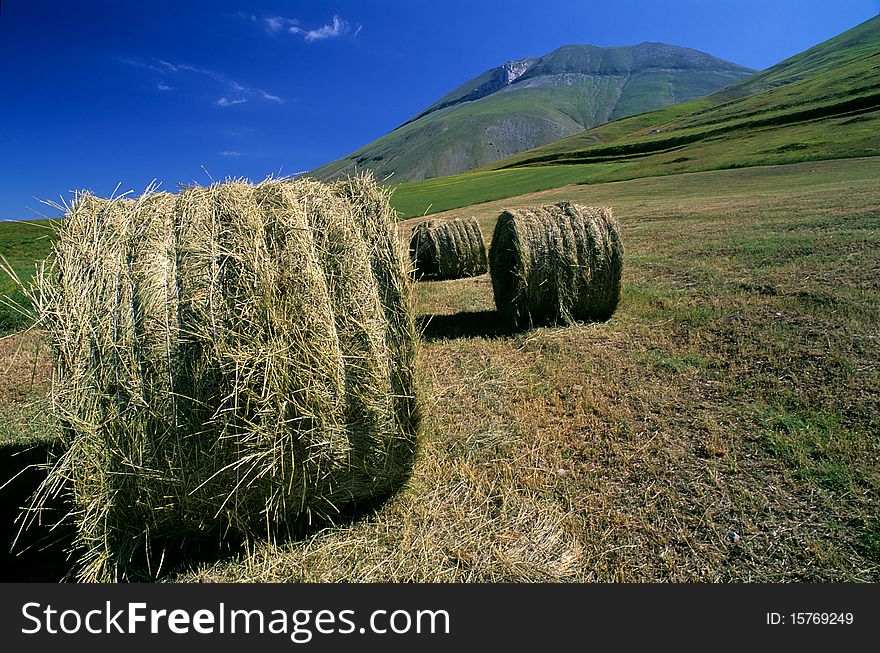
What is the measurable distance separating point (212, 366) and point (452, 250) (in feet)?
32.6

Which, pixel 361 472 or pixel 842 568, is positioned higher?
pixel 361 472

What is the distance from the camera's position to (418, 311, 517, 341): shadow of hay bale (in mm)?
7453

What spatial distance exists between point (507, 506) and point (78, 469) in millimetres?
2871

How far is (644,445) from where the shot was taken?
4223 mm

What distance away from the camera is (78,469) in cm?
273

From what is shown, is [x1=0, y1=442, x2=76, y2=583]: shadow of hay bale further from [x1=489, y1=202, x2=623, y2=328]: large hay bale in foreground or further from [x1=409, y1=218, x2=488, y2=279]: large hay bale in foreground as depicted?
[x1=409, y1=218, x2=488, y2=279]: large hay bale in foreground

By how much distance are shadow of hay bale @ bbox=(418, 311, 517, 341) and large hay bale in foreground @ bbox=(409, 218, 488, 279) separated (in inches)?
156

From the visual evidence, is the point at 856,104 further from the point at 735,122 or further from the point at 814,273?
the point at 814,273

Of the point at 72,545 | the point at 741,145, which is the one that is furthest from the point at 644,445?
the point at 741,145

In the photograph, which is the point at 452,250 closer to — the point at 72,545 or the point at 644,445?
the point at 644,445

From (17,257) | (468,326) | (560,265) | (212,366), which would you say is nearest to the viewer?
(212,366)

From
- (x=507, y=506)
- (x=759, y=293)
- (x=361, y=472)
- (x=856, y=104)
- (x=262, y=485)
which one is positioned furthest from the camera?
(x=856, y=104)

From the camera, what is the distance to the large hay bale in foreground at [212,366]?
2793 mm

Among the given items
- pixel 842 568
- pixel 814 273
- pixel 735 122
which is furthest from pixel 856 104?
pixel 842 568
